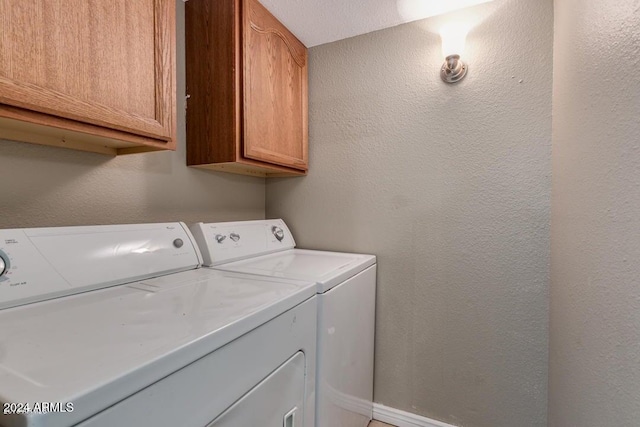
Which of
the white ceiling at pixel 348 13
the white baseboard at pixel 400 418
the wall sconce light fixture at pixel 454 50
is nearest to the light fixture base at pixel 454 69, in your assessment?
the wall sconce light fixture at pixel 454 50

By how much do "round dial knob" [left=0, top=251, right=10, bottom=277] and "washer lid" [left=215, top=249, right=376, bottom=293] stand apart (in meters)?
0.63

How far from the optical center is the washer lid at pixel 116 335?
400 millimetres

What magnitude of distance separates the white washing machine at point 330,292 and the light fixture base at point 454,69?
3.33 ft

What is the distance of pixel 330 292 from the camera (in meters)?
1.06

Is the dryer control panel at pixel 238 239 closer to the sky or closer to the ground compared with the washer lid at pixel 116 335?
closer to the sky

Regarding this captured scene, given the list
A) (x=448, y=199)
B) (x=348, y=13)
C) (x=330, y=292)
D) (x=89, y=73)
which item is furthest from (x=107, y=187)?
(x=448, y=199)

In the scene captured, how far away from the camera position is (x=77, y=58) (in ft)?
2.53

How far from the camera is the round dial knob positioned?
2.39ft

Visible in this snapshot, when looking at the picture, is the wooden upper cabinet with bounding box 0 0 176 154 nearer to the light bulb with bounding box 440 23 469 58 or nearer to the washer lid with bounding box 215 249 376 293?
the washer lid with bounding box 215 249 376 293

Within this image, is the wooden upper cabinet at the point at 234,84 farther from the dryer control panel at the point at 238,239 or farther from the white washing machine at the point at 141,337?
the white washing machine at the point at 141,337

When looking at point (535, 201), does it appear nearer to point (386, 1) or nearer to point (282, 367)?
point (386, 1)

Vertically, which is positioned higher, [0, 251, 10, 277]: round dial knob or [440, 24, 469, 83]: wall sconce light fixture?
[440, 24, 469, 83]: wall sconce light fixture

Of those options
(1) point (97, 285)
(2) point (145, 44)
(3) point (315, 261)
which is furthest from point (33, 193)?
(3) point (315, 261)

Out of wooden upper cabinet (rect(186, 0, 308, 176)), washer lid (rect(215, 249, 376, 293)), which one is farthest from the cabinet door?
washer lid (rect(215, 249, 376, 293))
